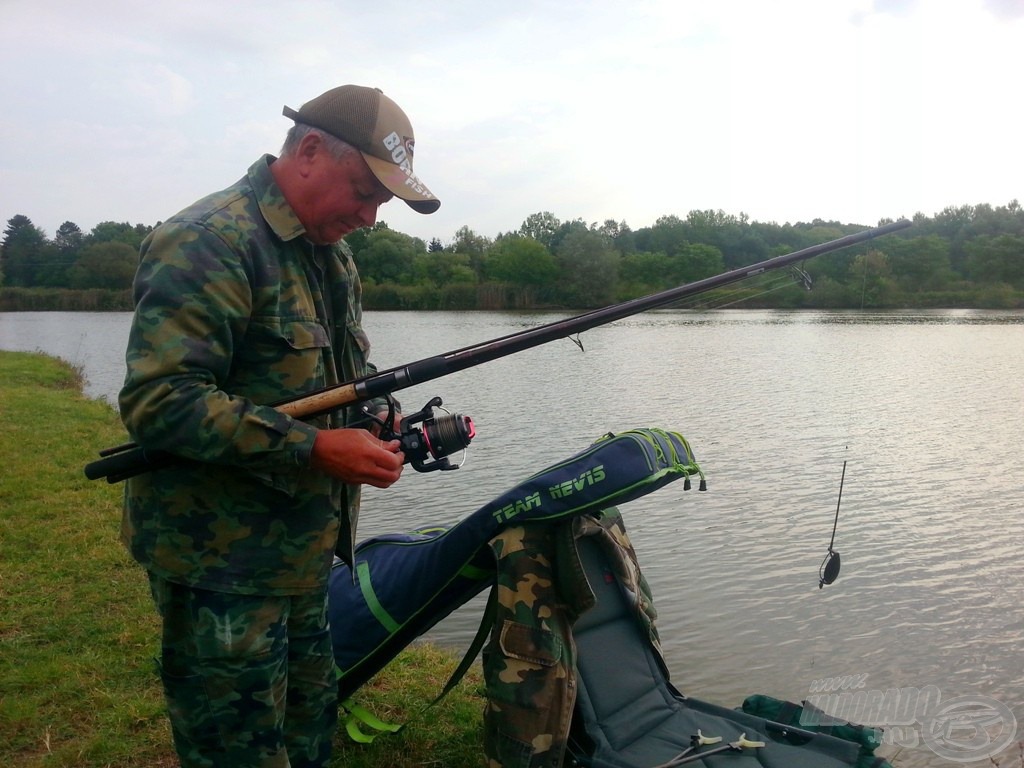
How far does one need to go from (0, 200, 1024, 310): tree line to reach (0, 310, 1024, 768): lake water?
11.0 ft

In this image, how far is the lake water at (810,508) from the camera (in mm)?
5691

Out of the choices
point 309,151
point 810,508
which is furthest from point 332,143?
point 810,508

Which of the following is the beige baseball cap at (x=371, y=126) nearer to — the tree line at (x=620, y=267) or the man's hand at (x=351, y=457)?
the man's hand at (x=351, y=457)

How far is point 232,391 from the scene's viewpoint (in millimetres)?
2357

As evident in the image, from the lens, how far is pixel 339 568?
3.92m

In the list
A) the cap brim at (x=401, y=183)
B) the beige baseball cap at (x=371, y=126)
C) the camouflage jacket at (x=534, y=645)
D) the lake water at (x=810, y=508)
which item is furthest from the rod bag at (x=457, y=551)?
the lake water at (x=810, y=508)

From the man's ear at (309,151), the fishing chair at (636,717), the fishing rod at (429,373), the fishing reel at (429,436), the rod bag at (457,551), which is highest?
the man's ear at (309,151)

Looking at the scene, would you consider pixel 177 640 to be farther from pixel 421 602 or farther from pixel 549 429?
pixel 549 429

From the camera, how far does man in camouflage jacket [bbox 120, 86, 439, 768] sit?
2.12 metres

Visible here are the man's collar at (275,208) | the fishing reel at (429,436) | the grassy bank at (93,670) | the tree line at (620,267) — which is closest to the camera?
the man's collar at (275,208)

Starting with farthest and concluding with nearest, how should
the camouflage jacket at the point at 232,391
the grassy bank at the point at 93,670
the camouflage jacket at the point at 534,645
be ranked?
the grassy bank at the point at 93,670, the camouflage jacket at the point at 534,645, the camouflage jacket at the point at 232,391

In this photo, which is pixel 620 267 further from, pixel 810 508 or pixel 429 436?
pixel 429 436

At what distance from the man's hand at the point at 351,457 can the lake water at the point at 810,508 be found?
363 centimetres

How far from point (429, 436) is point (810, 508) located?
7315mm
